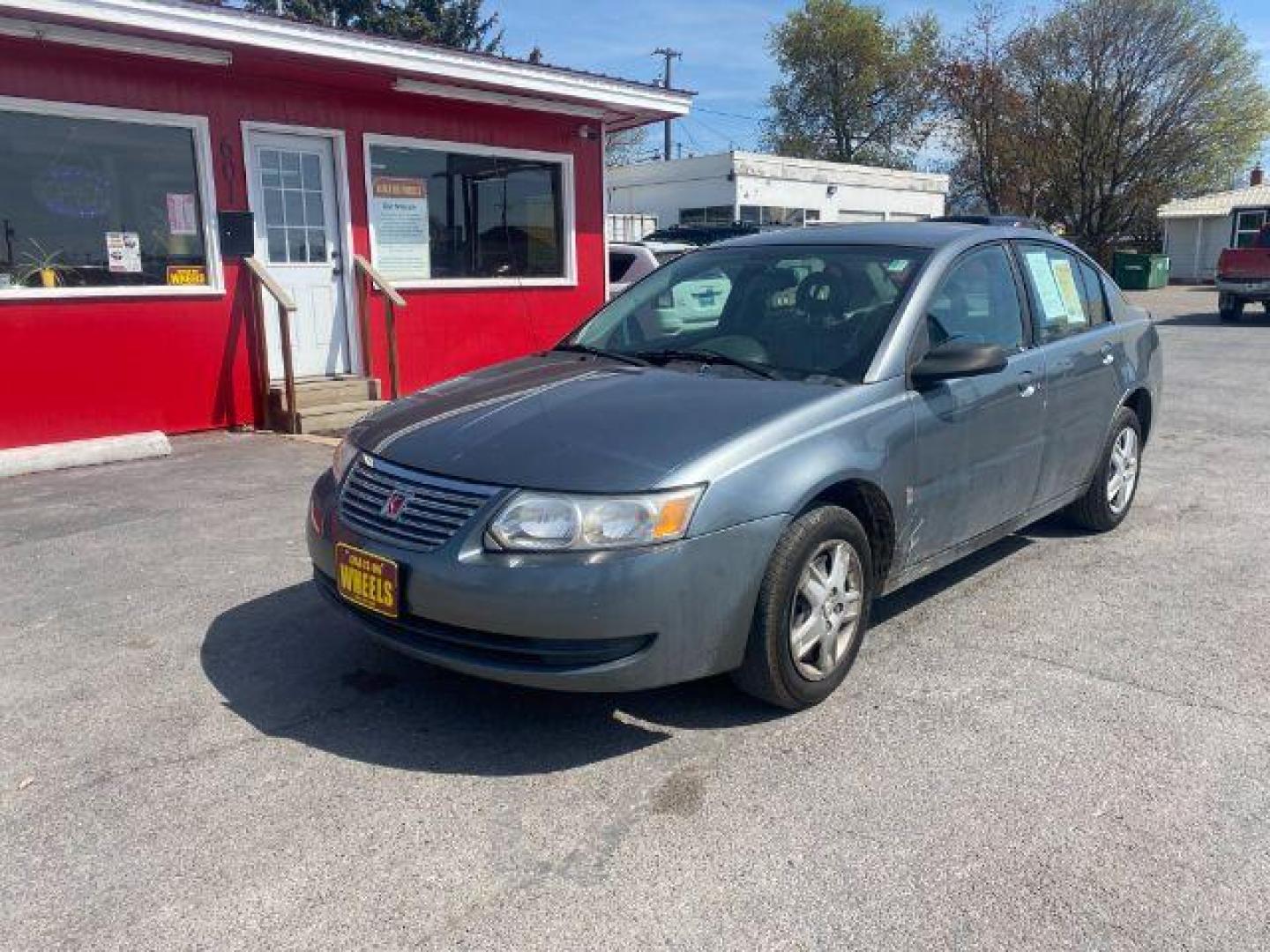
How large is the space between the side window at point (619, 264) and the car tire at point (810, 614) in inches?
372

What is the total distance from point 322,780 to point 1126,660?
9.82ft

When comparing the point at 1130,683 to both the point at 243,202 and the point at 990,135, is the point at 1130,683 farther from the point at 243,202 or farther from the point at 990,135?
the point at 990,135

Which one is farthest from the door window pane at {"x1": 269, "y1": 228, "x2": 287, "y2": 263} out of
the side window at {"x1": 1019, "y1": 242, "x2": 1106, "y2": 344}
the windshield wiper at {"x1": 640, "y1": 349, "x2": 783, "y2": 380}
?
the side window at {"x1": 1019, "y1": 242, "x2": 1106, "y2": 344}

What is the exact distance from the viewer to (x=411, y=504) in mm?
3316

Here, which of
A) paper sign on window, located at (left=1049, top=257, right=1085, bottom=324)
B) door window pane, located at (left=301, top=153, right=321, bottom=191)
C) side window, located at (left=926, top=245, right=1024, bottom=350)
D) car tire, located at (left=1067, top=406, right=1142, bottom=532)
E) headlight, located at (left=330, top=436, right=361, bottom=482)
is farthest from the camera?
door window pane, located at (left=301, top=153, right=321, bottom=191)

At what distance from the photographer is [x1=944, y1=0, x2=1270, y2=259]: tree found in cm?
3453

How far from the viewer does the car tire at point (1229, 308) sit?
2144cm

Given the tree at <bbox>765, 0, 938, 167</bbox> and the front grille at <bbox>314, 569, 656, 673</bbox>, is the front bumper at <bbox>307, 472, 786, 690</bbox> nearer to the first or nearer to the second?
the front grille at <bbox>314, 569, 656, 673</bbox>

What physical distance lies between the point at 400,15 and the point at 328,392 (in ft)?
99.9

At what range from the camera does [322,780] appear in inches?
124

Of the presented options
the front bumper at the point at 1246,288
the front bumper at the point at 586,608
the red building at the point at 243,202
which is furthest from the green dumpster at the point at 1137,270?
the front bumper at the point at 586,608

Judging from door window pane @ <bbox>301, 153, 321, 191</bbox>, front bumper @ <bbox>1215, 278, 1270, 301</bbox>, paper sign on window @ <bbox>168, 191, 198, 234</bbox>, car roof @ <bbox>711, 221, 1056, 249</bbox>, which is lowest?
front bumper @ <bbox>1215, 278, 1270, 301</bbox>

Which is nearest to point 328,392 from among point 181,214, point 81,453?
point 181,214

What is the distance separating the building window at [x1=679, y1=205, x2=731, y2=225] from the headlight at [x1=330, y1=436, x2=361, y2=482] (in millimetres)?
23831
